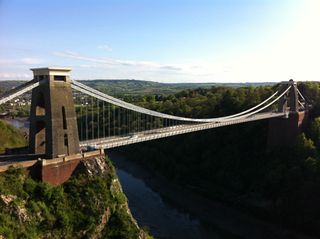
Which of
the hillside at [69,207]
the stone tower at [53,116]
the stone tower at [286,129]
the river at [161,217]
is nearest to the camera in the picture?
the hillside at [69,207]

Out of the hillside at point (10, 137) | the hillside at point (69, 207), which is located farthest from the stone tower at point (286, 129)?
the hillside at point (10, 137)

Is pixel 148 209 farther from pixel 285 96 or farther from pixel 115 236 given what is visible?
pixel 285 96

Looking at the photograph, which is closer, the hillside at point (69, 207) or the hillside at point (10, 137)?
the hillside at point (69, 207)

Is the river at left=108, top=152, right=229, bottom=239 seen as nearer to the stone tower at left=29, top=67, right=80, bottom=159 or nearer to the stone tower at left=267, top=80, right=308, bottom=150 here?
the stone tower at left=29, top=67, right=80, bottom=159

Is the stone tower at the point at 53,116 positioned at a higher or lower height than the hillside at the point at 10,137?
higher

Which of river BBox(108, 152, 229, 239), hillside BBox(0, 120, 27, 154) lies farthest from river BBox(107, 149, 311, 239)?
hillside BBox(0, 120, 27, 154)

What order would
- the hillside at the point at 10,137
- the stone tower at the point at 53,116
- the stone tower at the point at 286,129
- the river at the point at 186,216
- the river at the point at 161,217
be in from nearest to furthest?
the stone tower at the point at 53,116 → the river at the point at 161,217 → the river at the point at 186,216 → the stone tower at the point at 286,129 → the hillside at the point at 10,137

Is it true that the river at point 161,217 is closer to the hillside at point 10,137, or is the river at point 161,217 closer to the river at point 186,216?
the river at point 186,216

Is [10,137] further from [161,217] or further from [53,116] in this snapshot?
[53,116]

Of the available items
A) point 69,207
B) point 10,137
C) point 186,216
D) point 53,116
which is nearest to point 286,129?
point 186,216
